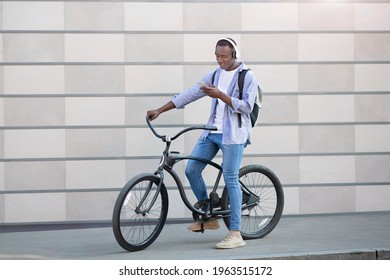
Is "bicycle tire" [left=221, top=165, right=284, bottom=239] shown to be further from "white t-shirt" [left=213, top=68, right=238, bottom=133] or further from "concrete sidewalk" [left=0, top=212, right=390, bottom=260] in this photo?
"white t-shirt" [left=213, top=68, right=238, bottom=133]

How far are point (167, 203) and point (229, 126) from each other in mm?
947

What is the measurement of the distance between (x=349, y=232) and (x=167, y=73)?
2.85 m

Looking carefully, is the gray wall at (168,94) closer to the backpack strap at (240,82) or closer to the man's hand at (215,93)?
the backpack strap at (240,82)

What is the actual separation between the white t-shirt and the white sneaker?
3.36 feet

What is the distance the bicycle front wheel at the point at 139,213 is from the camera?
8.11 meters

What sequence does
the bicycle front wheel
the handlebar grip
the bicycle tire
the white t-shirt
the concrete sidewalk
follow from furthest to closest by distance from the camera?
the bicycle tire < the white t-shirt < the handlebar grip < the concrete sidewalk < the bicycle front wheel

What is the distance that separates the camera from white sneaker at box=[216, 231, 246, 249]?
8570 millimetres

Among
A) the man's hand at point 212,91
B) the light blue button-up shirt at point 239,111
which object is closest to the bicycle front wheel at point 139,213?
the light blue button-up shirt at point 239,111

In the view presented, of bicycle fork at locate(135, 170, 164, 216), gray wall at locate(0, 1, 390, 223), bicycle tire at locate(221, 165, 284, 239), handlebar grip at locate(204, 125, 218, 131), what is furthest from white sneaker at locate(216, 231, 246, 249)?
gray wall at locate(0, 1, 390, 223)

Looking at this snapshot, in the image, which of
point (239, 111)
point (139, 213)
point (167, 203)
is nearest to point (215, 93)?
point (239, 111)

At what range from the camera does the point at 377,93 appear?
1103 centimetres

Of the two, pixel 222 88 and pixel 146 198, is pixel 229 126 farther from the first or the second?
pixel 146 198
